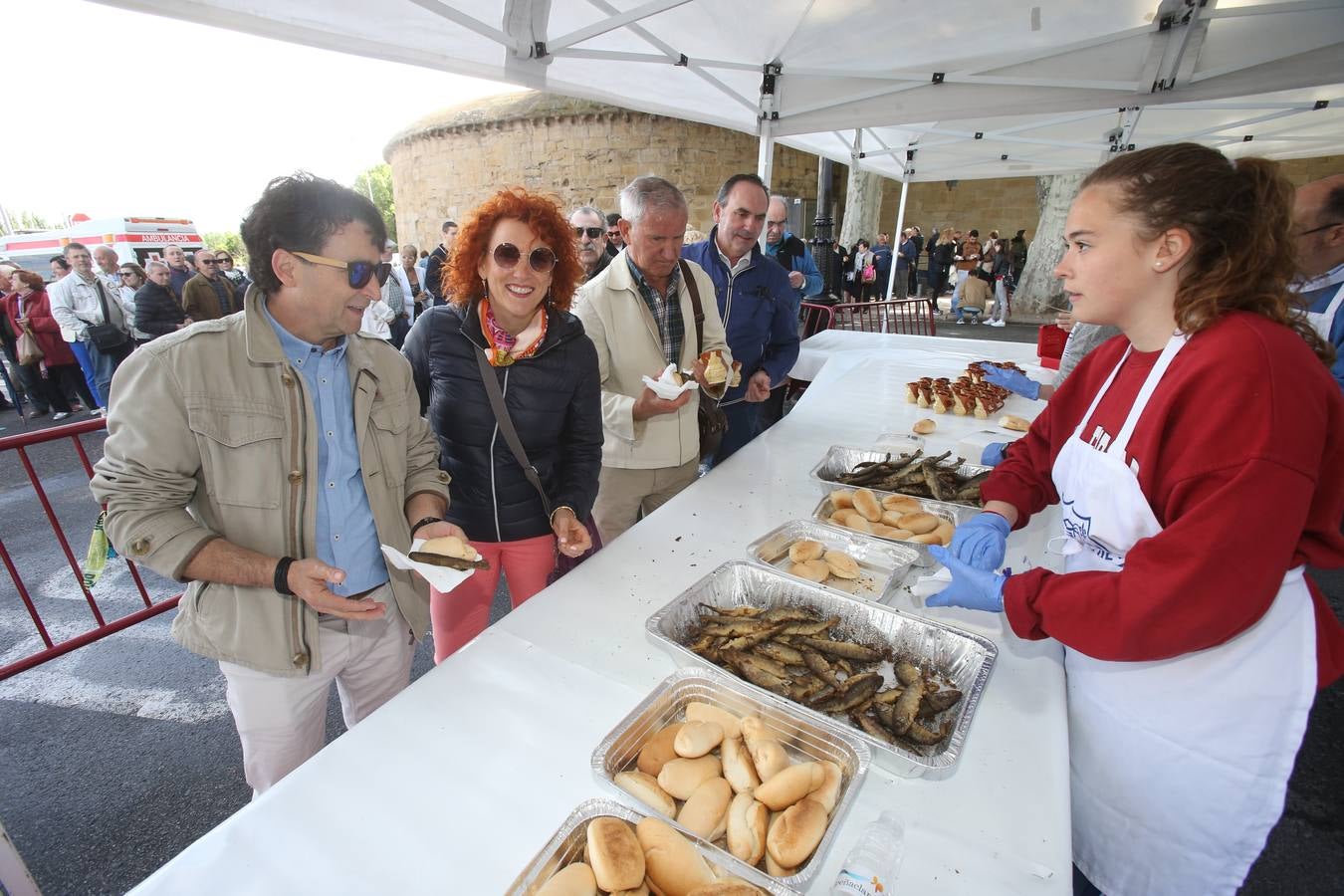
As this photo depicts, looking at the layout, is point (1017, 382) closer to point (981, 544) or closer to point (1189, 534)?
point (981, 544)

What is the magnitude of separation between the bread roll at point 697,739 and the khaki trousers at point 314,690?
1.08 metres

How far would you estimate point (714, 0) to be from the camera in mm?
4145

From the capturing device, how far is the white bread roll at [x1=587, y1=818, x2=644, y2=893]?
91cm

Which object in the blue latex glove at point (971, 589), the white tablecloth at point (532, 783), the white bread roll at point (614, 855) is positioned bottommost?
the white tablecloth at point (532, 783)

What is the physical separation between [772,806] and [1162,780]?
0.99m

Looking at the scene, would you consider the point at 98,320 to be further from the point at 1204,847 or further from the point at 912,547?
the point at 1204,847

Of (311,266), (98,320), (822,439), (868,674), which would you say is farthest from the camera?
(98,320)

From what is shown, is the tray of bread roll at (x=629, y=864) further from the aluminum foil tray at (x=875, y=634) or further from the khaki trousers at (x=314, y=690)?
the khaki trousers at (x=314, y=690)

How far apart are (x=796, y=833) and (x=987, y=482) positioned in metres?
1.37

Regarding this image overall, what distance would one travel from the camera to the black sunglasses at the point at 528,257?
209cm

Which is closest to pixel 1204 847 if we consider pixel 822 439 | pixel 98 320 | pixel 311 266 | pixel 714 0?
pixel 822 439

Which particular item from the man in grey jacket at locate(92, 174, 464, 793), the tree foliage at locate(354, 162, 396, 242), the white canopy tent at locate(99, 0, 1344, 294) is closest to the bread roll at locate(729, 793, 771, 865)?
the man in grey jacket at locate(92, 174, 464, 793)

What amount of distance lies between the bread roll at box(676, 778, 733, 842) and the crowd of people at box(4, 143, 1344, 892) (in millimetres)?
756

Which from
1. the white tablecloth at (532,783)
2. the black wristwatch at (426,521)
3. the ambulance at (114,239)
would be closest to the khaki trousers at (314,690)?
the black wristwatch at (426,521)
